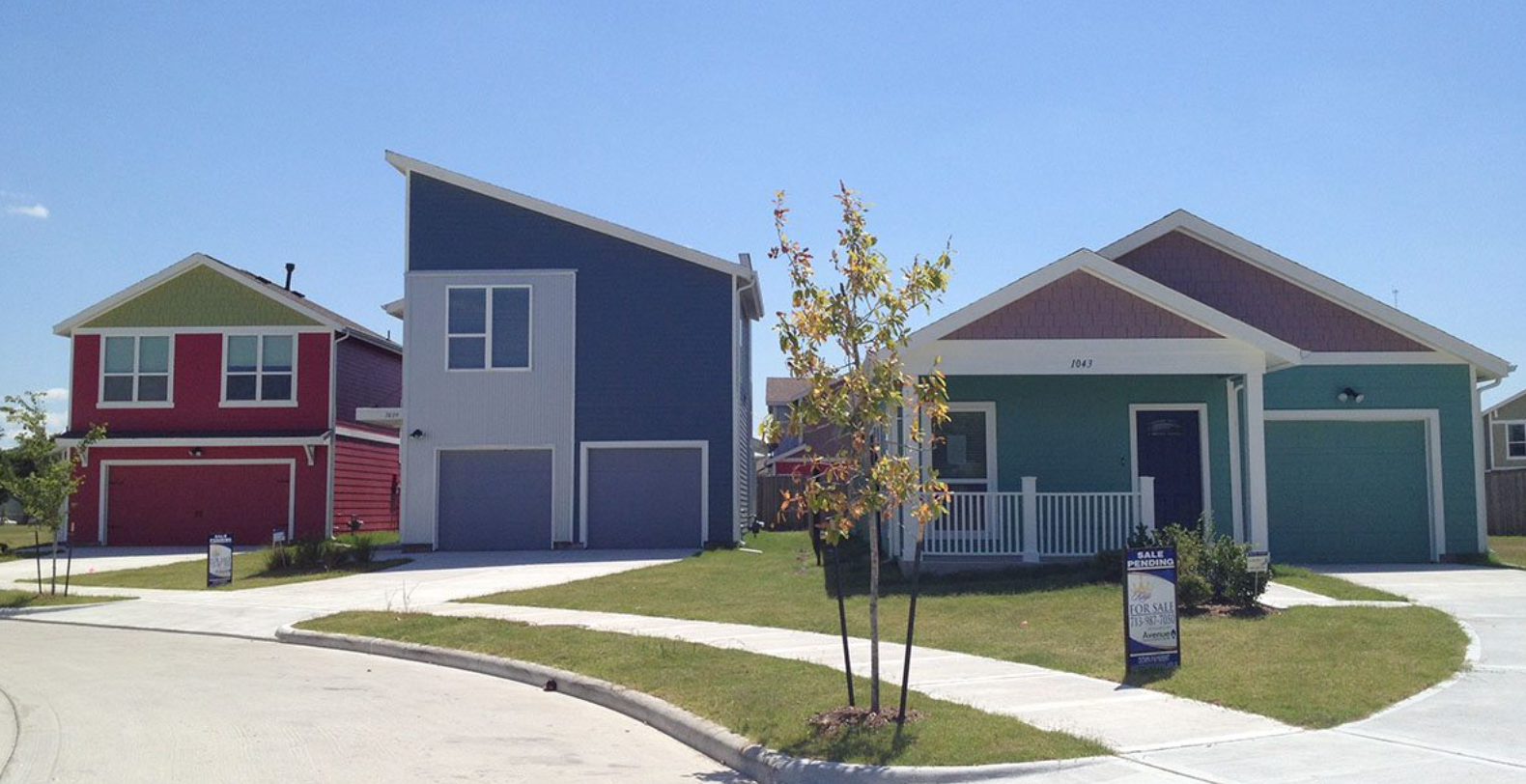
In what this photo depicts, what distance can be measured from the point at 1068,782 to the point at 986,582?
973cm

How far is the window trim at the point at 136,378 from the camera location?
31188 mm

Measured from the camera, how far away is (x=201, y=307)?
103ft

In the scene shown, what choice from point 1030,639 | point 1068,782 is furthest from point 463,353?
point 1068,782

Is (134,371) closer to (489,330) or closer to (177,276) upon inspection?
(177,276)

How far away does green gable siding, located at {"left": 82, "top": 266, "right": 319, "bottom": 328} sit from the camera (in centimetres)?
3127

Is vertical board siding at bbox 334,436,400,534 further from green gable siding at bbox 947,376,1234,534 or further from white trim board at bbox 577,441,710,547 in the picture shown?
green gable siding at bbox 947,376,1234,534

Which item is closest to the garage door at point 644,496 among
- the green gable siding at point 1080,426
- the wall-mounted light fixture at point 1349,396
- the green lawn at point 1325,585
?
the green gable siding at point 1080,426

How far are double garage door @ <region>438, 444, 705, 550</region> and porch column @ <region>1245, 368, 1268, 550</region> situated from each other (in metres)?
13.2

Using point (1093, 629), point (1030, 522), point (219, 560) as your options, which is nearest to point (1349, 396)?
point (1030, 522)

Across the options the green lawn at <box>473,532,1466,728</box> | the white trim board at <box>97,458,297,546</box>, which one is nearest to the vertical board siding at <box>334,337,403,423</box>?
the white trim board at <box>97,458,297,546</box>

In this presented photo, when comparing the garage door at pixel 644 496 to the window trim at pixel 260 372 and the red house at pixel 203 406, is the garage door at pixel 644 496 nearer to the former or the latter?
the red house at pixel 203 406

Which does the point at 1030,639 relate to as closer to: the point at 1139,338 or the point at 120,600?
the point at 1139,338

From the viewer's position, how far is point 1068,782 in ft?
23.8

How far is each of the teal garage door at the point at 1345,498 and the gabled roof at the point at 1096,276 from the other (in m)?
3.35
